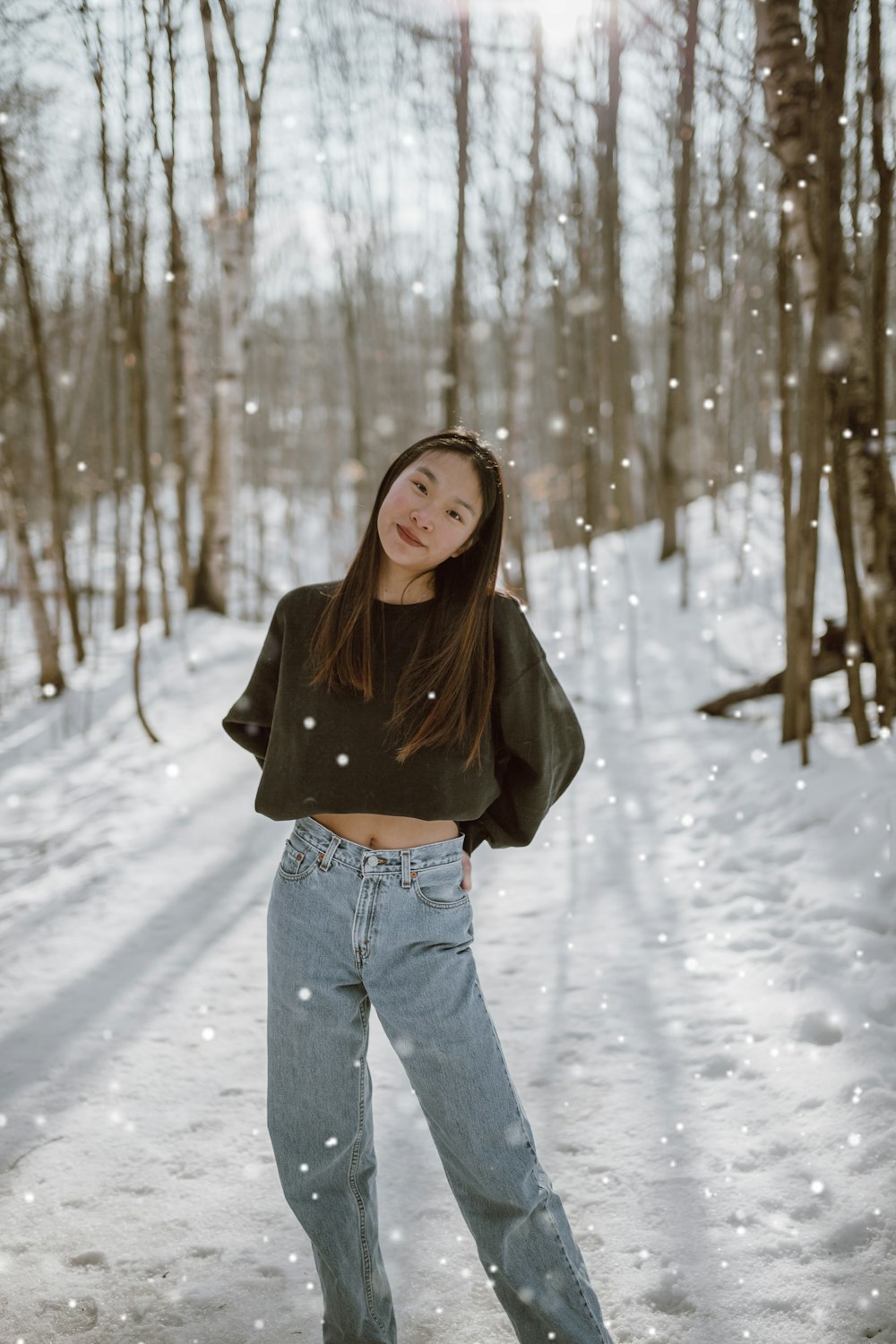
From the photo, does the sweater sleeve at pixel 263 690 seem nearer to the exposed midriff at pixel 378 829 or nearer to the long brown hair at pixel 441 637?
the long brown hair at pixel 441 637

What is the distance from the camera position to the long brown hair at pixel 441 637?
1.55 meters

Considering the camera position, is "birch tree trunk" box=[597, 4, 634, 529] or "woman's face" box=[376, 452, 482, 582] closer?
"woman's face" box=[376, 452, 482, 582]

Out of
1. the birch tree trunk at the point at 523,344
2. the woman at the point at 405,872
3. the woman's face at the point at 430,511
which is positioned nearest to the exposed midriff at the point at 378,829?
the woman at the point at 405,872

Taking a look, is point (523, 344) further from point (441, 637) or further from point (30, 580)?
point (441, 637)

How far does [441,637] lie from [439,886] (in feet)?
1.48

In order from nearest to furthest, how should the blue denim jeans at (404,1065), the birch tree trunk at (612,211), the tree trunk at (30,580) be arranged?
the blue denim jeans at (404,1065), the birch tree trunk at (612,211), the tree trunk at (30,580)

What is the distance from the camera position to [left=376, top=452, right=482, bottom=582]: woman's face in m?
1.56

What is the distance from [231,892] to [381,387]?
2058 centimetres

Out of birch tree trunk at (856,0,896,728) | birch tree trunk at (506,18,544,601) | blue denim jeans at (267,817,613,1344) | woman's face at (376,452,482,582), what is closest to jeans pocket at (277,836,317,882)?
blue denim jeans at (267,817,613,1344)

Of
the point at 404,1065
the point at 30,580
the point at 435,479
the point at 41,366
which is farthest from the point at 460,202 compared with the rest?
the point at 404,1065

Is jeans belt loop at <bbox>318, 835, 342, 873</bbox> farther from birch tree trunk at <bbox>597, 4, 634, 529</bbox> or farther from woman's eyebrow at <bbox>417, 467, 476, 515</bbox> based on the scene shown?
birch tree trunk at <bbox>597, 4, 634, 529</bbox>

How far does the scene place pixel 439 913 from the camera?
4.95 ft

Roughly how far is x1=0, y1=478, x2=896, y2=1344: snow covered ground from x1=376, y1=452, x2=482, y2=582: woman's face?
167cm

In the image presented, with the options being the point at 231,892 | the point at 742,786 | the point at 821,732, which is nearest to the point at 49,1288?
the point at 231,892
